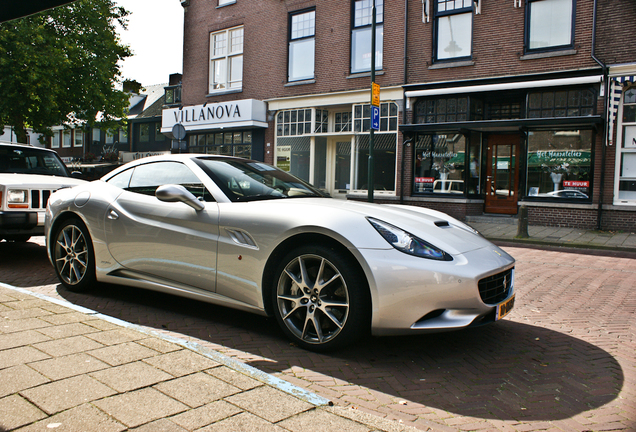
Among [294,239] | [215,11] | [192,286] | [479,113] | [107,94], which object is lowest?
[192,286]

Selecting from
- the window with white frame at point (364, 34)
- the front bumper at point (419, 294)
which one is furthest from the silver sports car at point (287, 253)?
the window with white frame at point (364, 34)

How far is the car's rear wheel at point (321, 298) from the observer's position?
325 cm

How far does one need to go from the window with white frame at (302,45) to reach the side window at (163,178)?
14.9 m

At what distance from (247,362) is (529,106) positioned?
1317cm

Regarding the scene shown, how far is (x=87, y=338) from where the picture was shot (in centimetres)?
333

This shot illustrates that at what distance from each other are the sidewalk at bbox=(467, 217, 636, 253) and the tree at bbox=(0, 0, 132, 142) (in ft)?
55.9

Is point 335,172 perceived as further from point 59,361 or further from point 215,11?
point 59,361

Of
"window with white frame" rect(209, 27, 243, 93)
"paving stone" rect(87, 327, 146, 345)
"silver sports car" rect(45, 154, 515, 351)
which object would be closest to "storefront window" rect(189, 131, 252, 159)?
"window with white frame" rect(209, 27, 243, 93)

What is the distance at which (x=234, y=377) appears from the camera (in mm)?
2783

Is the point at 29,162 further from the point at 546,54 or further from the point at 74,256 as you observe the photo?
the point at 546,54

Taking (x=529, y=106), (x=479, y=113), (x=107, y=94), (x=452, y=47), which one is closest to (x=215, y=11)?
(x=107, y=94)

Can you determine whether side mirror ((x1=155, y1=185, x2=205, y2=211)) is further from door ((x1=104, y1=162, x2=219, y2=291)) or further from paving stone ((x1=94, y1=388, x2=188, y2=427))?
paving stone ((x1=94, y1=388, x2=188, y2=427))

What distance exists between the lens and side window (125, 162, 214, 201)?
4.20 m

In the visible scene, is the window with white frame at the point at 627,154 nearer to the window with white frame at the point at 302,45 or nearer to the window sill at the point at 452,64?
the window sill at the point at 452,64
